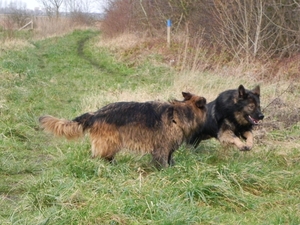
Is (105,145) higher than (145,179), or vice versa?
(105,145)

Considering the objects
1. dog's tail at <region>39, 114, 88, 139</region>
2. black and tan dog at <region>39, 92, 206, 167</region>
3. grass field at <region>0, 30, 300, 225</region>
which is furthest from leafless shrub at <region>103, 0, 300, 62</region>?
dog's tail at <region>39, 114, 88, 139</region>

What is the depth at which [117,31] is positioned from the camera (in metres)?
27.4

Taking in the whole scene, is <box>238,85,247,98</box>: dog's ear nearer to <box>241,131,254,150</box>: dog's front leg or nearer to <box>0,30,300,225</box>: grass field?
<box>241,131,254,150</box>: dog's front leg

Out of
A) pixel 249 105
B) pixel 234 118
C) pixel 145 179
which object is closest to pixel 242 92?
pixel 249 105

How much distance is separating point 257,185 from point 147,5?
70.0ft

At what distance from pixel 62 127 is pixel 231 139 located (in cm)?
242

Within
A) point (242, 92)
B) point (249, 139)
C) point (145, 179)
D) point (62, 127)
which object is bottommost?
point (145, 179)

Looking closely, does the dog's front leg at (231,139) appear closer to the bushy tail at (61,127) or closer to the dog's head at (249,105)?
the dog's head at (249,105)

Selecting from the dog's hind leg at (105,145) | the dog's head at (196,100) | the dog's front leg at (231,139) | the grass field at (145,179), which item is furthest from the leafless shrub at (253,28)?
Answer: the dog's hind leg at (105,145)

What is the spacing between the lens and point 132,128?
5.98 m

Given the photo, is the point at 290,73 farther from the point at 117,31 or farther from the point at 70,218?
the point at 117,31

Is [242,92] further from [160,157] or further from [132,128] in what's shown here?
[132,128]

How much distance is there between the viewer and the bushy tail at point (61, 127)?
595cm

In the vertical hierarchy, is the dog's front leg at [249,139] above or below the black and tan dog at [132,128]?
below
